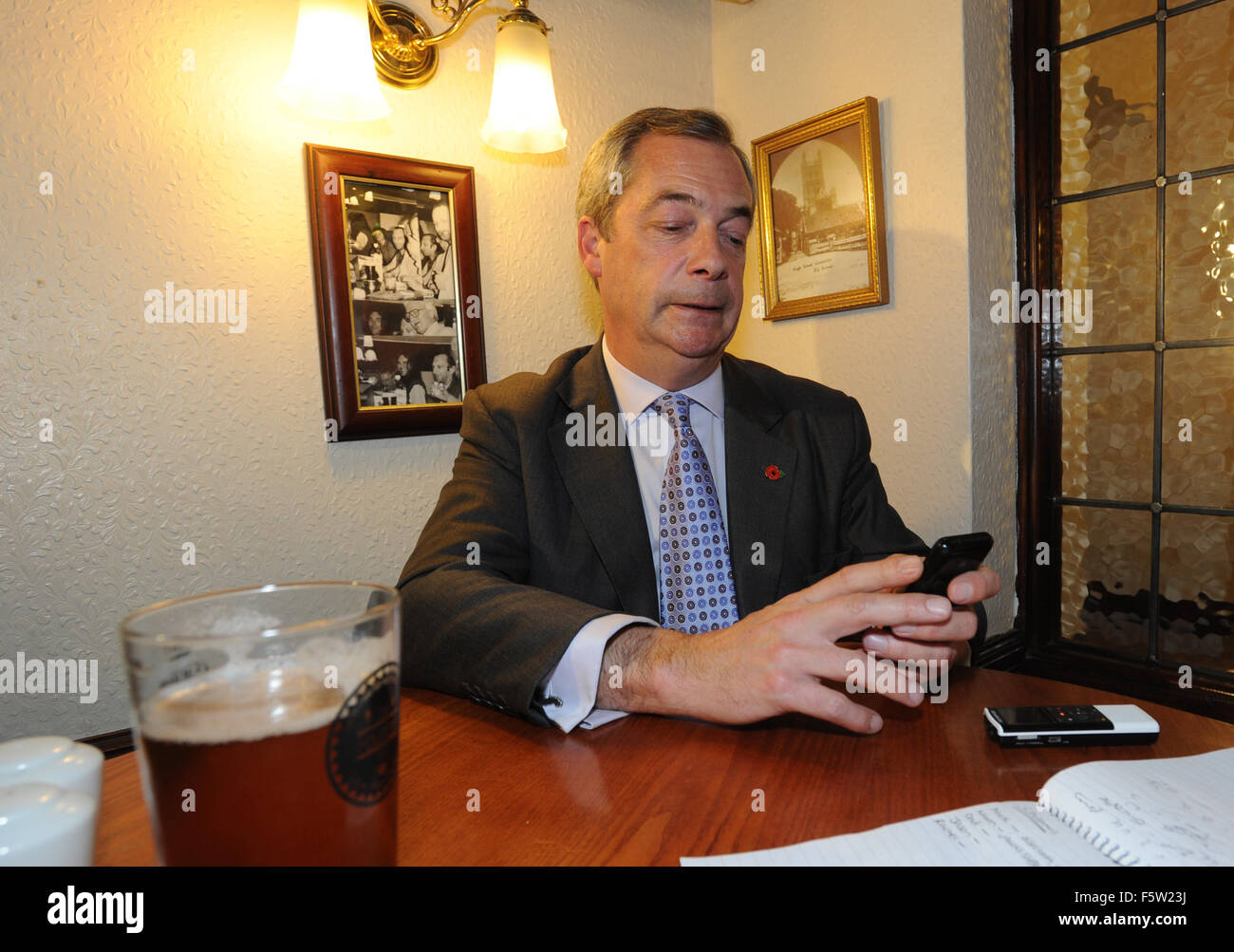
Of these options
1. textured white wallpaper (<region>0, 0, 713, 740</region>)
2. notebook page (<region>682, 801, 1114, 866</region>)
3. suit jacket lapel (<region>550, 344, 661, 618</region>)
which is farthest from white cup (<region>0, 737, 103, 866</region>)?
textured white wallpaper (<region>0, 0, 713, 740</region>)

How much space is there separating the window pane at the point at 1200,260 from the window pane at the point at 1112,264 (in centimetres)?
4

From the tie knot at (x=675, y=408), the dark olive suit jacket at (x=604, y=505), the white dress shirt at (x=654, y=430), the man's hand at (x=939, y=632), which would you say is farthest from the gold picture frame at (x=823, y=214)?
the man's hand at (x=939, y=632)

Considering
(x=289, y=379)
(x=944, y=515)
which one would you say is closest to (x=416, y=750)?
(x=289, y=379)

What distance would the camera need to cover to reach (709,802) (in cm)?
61

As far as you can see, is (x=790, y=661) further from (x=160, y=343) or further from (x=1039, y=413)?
(x=1039, y=413)

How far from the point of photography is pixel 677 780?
2.15 ft

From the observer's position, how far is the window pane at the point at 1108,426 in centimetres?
200

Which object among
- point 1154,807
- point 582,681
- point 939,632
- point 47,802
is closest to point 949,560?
point 939,632

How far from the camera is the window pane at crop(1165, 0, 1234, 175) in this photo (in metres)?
1.80

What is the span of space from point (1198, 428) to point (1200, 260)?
1.40 feet

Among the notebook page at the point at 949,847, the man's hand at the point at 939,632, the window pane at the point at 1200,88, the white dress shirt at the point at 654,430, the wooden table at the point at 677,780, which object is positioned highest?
the window pane at the point at 1200,88

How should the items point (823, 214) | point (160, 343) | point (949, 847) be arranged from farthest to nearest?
1. point (823, 214)
2. point (160, 343)
3. point (949, 847)

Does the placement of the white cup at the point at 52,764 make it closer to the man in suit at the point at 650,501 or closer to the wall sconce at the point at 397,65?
the man in suit at the point at 650,501

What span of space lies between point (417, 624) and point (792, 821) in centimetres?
59
